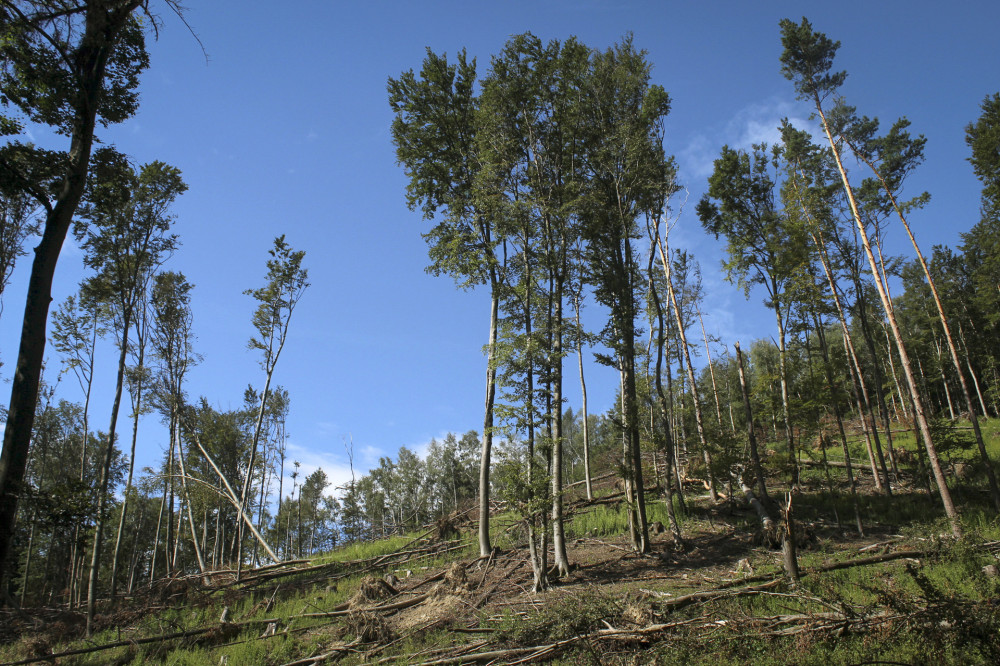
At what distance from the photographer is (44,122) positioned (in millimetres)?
6320

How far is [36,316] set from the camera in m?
5.21

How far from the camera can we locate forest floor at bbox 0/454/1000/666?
5.73 m

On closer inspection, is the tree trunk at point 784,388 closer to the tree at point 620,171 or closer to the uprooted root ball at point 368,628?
the tree at point 620,171

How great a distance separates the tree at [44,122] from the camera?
5.00 m

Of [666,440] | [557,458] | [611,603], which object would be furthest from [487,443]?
[611,603]

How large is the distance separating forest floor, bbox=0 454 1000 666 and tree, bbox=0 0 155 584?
2.85 metres

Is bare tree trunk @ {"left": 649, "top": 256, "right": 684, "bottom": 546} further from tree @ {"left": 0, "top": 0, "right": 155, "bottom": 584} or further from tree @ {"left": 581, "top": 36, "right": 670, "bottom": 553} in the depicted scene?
tree @ {"left": 0, "top": 0, "right": 155, "bottom": 584}

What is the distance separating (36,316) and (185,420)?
55.9 ft

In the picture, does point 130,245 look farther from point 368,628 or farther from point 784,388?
point 784,388

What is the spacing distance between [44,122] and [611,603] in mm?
10417

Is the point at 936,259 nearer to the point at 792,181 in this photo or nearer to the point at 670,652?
the point at 792,181

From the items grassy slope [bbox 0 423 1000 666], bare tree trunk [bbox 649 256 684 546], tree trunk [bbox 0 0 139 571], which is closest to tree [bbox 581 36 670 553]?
bare tree trunk [bbox 649 256 684 546]

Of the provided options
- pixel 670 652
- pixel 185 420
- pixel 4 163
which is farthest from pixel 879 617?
pixel 185 420

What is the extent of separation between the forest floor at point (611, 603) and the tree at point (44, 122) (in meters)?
2.85
